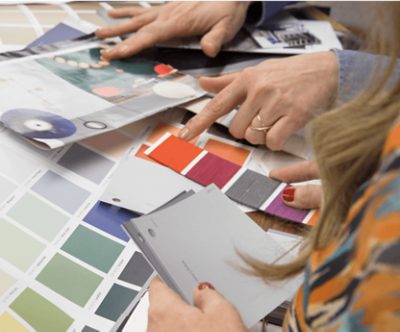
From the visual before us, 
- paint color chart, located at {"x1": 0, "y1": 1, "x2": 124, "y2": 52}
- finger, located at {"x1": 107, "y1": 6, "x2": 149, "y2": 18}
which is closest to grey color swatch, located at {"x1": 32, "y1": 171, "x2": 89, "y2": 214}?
paint color chart, located at {"x1": 0, "y1": 1, "x2": 124, "y2": 52}

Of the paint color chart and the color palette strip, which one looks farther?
the paint color chart

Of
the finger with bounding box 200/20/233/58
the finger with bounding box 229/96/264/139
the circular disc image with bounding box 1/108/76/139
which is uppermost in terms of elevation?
the circular disc image with bounding box 1/108/76/139

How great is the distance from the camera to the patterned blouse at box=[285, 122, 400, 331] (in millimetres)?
278

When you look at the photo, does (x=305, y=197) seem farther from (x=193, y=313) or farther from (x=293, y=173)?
(x=193, y=313)

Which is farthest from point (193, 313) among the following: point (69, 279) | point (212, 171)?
point (212, 171)

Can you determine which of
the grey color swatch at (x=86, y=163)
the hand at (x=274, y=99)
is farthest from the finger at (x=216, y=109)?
the grey color swatch at (x=86, y=163)

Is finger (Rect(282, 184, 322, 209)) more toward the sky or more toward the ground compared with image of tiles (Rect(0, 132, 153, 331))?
more toward the ground

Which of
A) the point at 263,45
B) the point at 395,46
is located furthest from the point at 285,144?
the point at 395,46

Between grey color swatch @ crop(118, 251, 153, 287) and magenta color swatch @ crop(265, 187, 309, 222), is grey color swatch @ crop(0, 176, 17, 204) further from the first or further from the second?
magenta color swatch @ crop(265, 187, 309, 222)

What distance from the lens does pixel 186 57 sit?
91 centimetres

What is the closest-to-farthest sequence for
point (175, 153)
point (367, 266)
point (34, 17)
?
point (367, 266), point (175, 153), point (34, 17)

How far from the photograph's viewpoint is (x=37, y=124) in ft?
2.25

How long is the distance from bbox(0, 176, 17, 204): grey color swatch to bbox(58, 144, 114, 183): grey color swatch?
0.22 feet

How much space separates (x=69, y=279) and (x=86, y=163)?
0.61 ft
